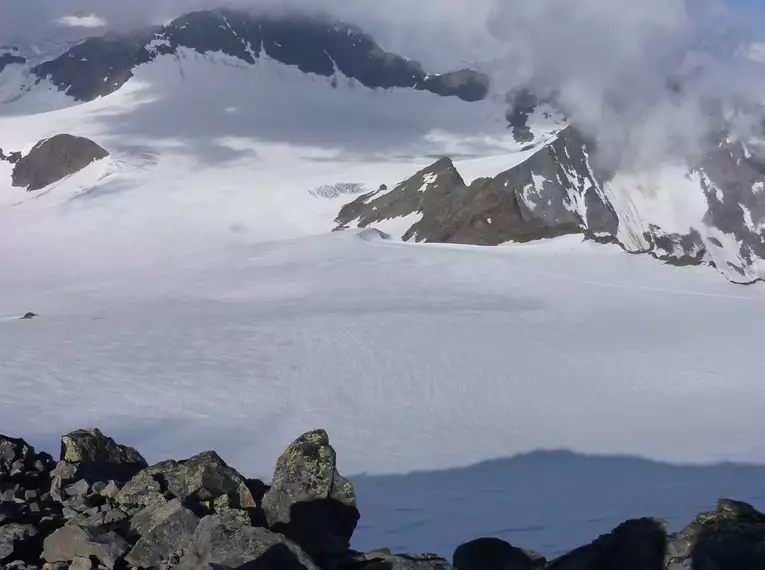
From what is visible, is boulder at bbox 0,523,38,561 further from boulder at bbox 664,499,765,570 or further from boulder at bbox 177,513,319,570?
boulder at bbox 664,499,765,570

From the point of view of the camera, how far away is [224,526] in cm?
501

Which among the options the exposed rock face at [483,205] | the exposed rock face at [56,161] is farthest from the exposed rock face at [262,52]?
the exposed rock face at [483,205]

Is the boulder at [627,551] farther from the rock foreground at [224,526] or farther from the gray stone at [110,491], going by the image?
the gray stone at [110,491]

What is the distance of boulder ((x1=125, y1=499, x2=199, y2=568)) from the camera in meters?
5.01

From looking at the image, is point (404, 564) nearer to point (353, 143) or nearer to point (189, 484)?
point (189, 484)

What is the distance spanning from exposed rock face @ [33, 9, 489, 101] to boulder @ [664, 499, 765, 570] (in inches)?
4601

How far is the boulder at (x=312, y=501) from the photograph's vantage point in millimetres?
5953

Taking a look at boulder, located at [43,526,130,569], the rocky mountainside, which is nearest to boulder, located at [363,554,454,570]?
boulder, located at [43,526,130,569]

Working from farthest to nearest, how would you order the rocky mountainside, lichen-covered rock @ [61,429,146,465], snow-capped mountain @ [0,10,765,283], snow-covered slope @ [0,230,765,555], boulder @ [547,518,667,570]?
snow-capped mountain @ [0,10,765,283]
the rocky mountainside
snow-covered slope @ [0,230,765,555]
lichen-covered rock @ [61,429,146,465]
boulder @ [547,518,667,570]

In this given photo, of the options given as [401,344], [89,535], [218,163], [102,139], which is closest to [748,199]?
[218,163]

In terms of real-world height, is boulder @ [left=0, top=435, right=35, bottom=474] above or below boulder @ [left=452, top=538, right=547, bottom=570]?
above

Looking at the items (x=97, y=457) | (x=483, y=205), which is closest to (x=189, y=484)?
(x=97, y=457)

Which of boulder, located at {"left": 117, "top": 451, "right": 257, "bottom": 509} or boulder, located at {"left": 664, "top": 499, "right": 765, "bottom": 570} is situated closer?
boulder, located at {"left": 664, "top": 499, "right": 765, "bottom": 570}

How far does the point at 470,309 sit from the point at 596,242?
10277mm
